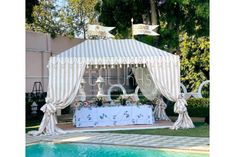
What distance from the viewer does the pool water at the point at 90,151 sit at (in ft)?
23.2

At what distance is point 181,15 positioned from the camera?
14578 millimetres

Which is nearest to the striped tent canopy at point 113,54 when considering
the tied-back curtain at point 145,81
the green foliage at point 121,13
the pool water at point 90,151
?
the tied-back curtain at point 145,81

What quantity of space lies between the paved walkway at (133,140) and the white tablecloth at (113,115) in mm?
1005

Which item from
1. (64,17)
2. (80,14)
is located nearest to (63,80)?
(64,17)

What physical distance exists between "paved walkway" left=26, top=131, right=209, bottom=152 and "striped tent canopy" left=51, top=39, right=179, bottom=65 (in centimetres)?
213

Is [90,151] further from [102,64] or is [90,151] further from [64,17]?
[64,17]

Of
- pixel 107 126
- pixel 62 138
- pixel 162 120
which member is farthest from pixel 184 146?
pixel 162 120

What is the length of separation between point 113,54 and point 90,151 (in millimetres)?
4108

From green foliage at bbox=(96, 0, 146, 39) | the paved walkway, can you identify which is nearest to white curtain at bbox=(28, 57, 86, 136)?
the paved walkway

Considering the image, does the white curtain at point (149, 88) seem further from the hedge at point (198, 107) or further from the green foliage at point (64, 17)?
the green foliage at point (64, 17)

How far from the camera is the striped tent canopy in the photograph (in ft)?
34.7
